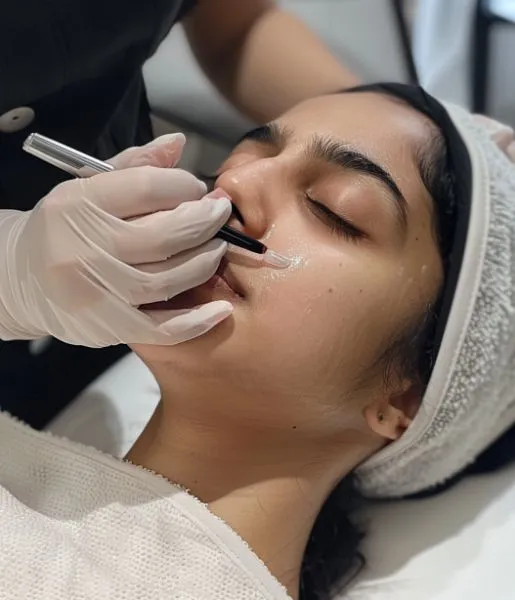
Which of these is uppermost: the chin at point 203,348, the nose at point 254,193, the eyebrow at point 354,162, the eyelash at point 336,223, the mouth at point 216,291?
the eyebrow at point 354,162

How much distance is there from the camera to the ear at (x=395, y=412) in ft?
3.68

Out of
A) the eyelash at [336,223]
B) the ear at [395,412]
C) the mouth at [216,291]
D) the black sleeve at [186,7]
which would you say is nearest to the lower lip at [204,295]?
the mouth at [216,291]

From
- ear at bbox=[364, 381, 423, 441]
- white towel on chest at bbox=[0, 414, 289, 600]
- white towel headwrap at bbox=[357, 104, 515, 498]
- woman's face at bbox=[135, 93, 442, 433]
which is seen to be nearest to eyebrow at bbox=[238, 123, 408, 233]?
woman's face at bbox=[135, 93, 442, 433]

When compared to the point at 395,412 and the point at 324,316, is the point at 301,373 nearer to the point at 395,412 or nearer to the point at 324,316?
the point at 324,316

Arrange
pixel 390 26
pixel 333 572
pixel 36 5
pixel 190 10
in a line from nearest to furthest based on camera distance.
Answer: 1. pixel 36 5
2. pixel 333 572
3. pixel 190 10
4. pixel 390 26

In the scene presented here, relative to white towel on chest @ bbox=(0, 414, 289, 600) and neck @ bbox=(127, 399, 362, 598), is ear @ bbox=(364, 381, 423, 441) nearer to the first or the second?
neck @ bbox=(127, 399, 362, 598)

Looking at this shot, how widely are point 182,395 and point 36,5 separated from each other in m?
0.53

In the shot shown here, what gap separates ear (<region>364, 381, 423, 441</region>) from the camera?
1.12 m

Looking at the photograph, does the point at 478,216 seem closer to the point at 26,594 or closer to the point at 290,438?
the point at 290,438

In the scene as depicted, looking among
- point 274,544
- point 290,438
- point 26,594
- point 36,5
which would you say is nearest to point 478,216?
point 290,438

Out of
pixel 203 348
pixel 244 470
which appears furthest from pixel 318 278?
pixel 244 470

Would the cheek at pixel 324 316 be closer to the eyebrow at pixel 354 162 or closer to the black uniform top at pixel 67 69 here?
the eyebrow at pixel 354 162

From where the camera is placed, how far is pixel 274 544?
3.65 feet

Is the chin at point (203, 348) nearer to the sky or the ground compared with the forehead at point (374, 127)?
nearer to the ground
